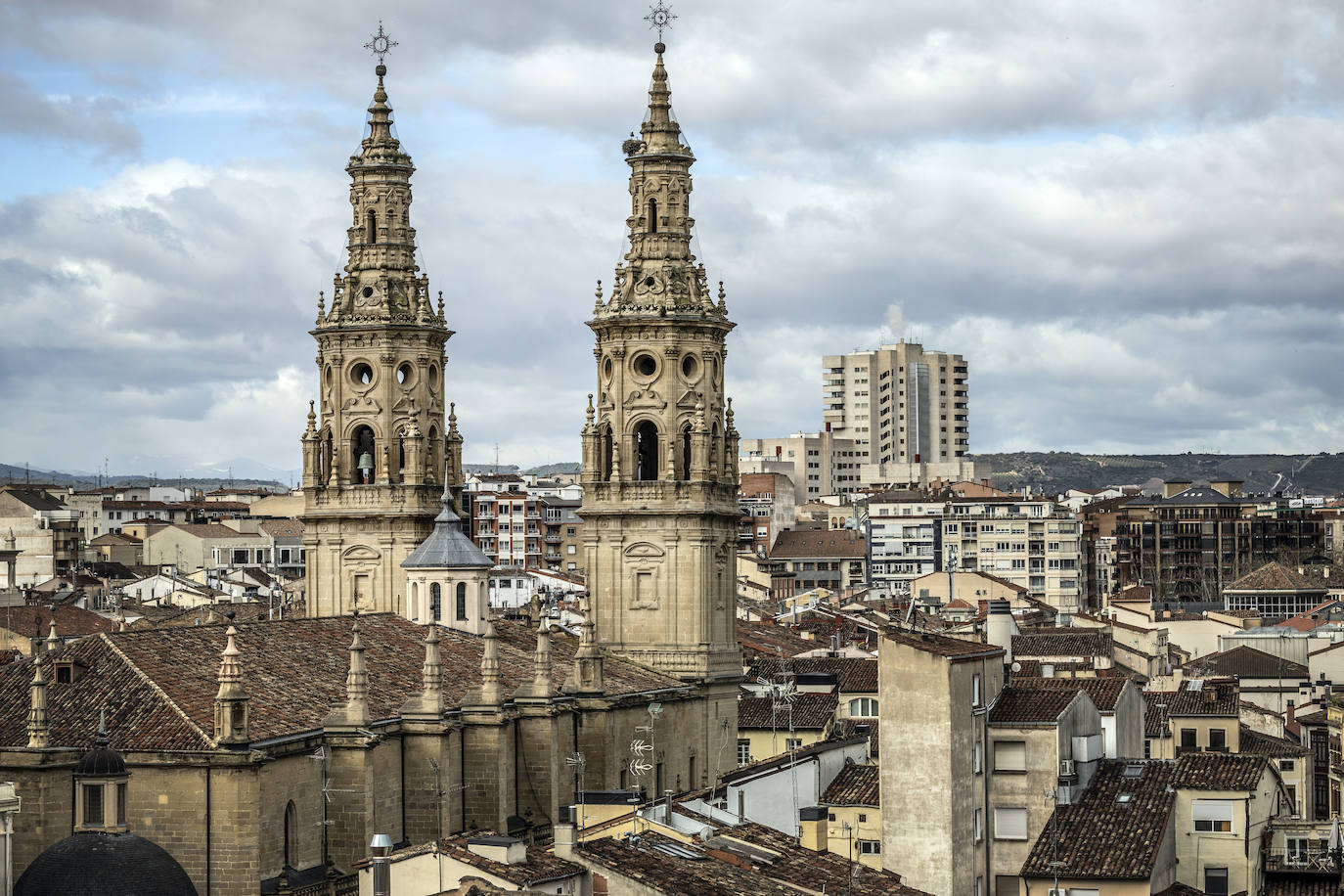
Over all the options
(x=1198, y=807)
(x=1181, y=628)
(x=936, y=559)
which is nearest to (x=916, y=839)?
(x=1198, y=807)

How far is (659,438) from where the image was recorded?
269ft

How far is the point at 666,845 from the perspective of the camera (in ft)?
183

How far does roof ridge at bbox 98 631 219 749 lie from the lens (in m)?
55.6

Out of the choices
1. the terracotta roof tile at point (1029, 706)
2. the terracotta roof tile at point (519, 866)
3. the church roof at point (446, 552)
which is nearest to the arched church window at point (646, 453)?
the church roof at point (446, 552)

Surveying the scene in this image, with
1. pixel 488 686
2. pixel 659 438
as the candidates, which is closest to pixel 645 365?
pixel 659 438

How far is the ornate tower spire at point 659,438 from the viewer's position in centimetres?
8144

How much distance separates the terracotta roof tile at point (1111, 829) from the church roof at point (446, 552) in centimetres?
2282

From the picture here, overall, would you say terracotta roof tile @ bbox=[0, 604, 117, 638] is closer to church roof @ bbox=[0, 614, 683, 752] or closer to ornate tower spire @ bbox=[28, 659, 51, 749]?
church roof @ bbox=[0, 614, 683, 752]

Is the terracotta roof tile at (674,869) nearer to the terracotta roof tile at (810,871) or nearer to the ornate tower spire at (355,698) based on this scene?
the terracotta roof tile at (810,871)

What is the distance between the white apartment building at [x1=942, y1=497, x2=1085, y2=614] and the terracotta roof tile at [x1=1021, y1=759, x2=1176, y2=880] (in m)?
129

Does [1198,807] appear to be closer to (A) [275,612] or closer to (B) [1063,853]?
(B) [1063,853]

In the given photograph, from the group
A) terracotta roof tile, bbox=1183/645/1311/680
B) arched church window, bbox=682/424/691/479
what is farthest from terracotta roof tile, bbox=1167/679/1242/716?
terracotta roof tile, bbox=1183/645/1311/680

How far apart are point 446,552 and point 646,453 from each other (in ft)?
26.1

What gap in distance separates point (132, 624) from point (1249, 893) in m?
51.5
